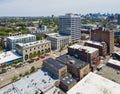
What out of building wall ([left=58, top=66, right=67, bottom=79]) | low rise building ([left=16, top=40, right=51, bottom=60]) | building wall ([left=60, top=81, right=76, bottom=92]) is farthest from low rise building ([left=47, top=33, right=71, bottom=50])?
building wall ([left=60, top=81, right=76, bottom=92])

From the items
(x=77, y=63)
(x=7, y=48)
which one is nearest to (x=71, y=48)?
(x=77, y=63)

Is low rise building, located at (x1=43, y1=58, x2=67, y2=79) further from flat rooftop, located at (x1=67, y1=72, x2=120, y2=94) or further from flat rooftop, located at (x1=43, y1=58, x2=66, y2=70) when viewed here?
flat rooftop, located at (x1=67, y1=72, x2=120, y2=94)

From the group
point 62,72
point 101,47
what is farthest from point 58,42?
point 62,72

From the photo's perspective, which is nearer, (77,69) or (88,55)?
(77,69)

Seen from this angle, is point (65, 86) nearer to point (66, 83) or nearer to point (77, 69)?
point (66, 83)

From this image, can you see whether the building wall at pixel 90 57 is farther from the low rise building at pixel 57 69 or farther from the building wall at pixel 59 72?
the low rise building at pixel 57 69

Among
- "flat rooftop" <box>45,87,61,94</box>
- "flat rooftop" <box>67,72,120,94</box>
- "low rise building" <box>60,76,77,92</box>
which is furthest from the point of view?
"low rise building" <box>60,76,77,92</box>
